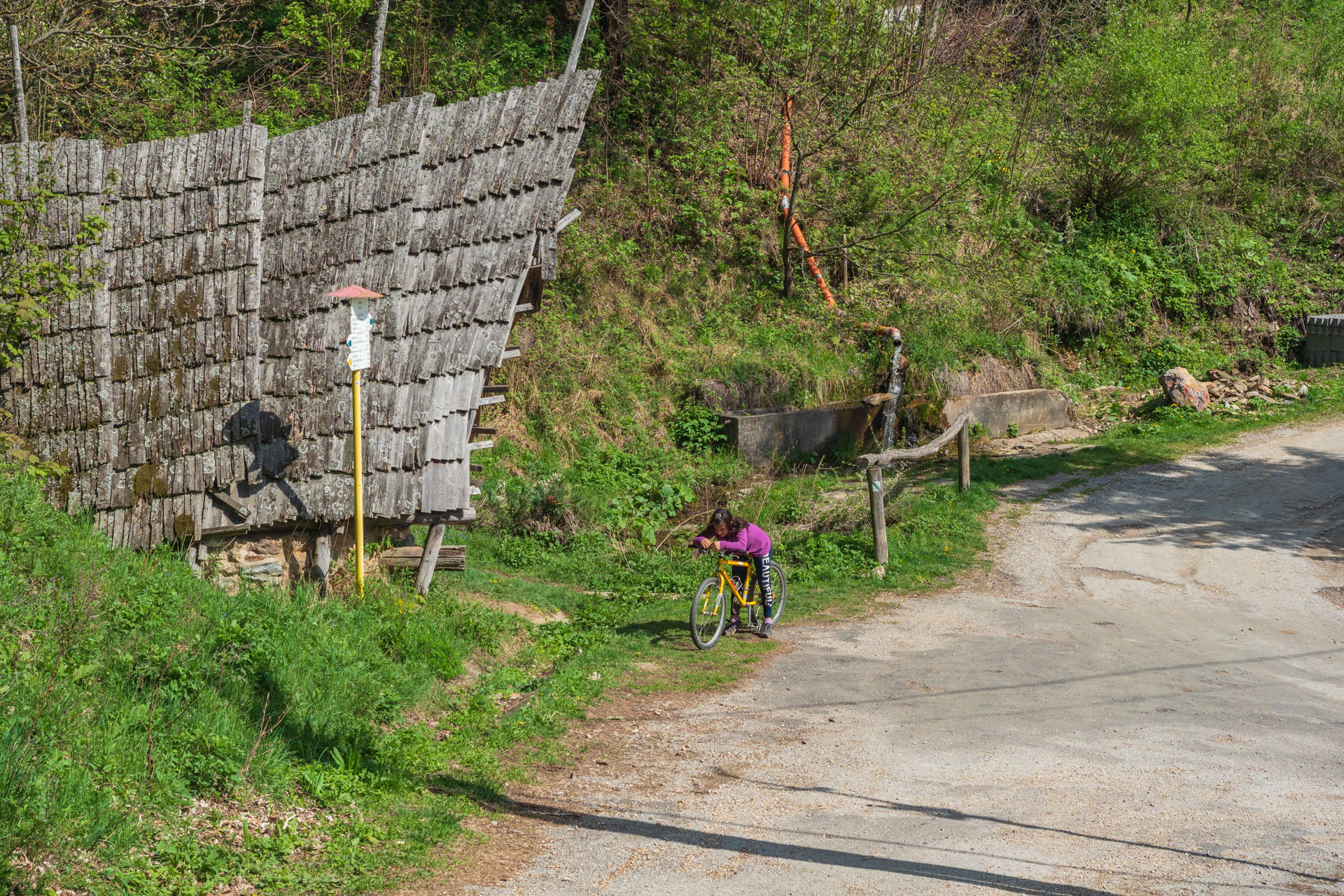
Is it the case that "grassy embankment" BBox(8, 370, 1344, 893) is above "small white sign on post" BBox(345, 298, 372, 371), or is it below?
below

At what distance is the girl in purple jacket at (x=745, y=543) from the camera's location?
10969 millimetres

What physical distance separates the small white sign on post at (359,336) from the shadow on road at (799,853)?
4.45 metres

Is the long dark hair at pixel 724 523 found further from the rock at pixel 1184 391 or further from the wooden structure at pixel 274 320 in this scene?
the rock at pixel 1184 391

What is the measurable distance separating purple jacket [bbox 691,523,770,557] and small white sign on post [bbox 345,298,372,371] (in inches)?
140

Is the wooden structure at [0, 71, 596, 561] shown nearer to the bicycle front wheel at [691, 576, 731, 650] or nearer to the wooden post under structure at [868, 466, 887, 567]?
the bicycle front wheel at [691, 576, 731, 650]

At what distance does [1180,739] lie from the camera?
8492 millimetres

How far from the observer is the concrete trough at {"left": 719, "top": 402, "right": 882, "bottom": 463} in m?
20.1

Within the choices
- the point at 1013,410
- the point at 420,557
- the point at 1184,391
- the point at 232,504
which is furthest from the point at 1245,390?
the point at 232,504

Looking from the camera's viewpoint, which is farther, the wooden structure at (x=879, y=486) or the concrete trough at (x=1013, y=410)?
the concrete trough at (x=1013, y=410)

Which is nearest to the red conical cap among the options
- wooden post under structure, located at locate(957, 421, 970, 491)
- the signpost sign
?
the signpost sign

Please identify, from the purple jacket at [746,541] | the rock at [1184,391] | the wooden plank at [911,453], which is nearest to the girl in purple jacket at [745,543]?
the purple jacket at [746,541]

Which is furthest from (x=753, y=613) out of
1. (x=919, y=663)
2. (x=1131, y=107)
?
(x=1131, y=107)

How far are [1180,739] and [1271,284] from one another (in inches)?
919

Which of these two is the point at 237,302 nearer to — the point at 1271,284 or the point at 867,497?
the point at 867,497
